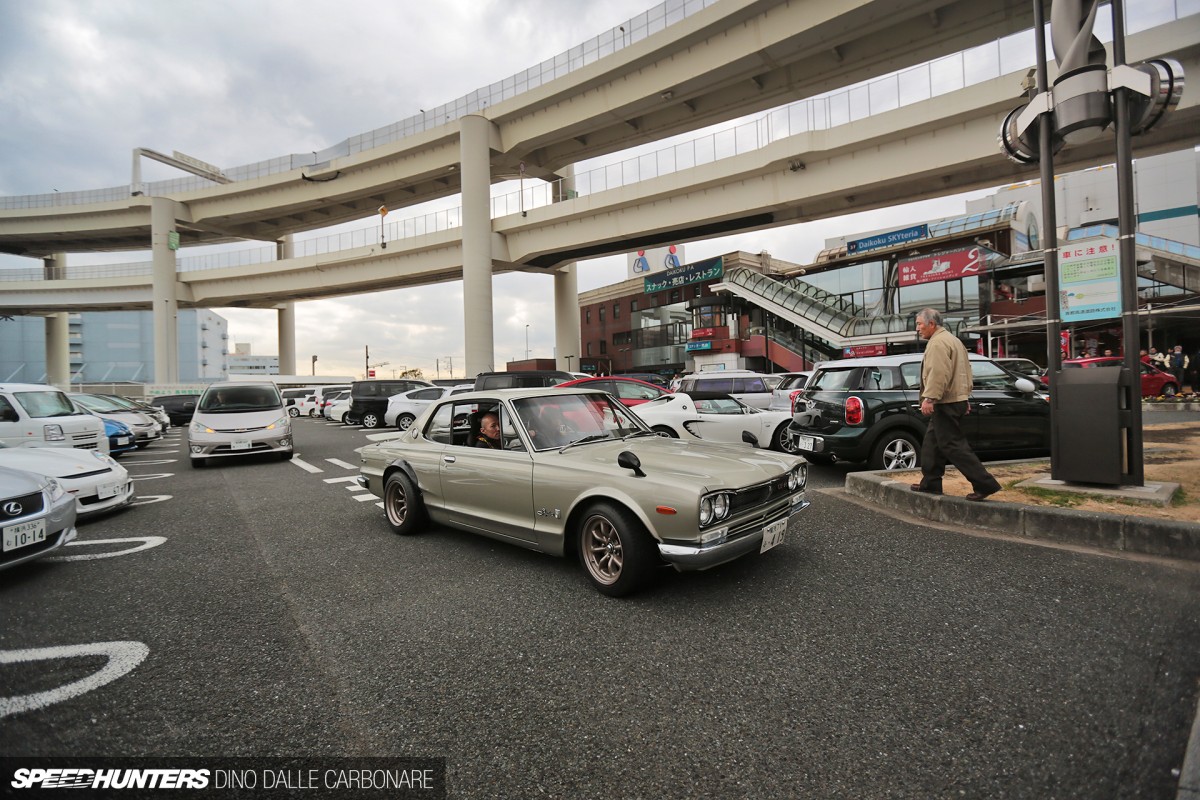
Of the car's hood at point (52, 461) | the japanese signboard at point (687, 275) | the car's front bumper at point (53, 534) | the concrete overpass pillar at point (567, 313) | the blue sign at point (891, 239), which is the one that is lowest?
the car's front bumper at point (53, 534)

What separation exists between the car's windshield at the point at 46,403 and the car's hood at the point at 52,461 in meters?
3.20

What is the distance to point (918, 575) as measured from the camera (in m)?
3.82

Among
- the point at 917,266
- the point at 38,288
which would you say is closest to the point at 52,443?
the point at 917,266

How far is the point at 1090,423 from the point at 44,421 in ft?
44.7

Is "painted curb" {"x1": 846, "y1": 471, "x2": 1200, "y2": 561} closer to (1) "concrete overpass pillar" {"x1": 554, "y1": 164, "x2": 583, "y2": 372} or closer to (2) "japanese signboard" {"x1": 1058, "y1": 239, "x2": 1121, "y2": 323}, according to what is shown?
(2) "japanese signboard" {"x1": 1058, "y1": 239, "x2": 1121, "y2": 323}

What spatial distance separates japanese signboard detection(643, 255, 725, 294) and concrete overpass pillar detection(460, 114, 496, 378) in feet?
65.3

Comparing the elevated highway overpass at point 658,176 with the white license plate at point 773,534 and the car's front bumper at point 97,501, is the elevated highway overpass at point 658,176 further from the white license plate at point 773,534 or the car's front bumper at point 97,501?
the car's front bumper at point 97,501

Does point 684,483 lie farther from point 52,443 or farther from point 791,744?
point 52,443

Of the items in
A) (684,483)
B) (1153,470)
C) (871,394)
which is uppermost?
(871,394)

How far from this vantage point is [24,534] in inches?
157

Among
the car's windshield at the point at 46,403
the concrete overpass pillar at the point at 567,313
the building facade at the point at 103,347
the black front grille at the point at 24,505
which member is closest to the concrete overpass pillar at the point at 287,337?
the building facade at the point at 103,347

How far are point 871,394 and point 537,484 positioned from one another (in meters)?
5.11

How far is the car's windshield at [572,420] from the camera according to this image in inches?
171

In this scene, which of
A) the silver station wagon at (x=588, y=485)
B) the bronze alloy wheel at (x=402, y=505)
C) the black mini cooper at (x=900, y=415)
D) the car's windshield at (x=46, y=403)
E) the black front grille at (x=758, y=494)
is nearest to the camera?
the silver station wagon at (x=588, y=485)
